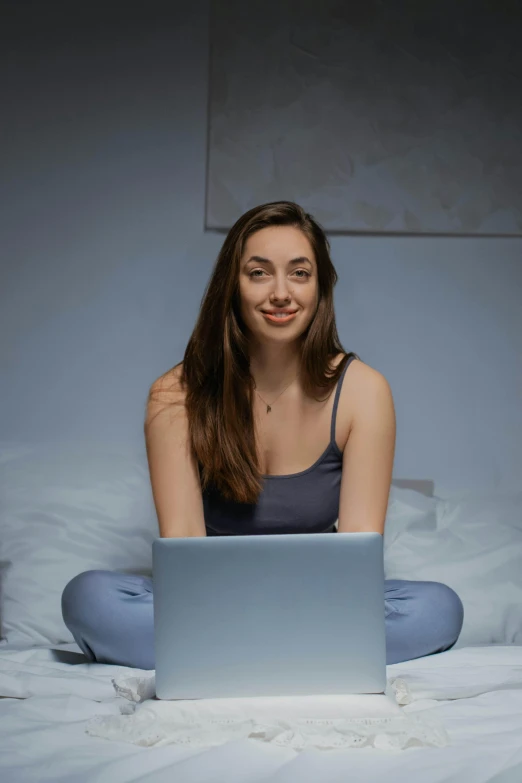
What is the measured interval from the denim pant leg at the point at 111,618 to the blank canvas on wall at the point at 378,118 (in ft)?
4.46

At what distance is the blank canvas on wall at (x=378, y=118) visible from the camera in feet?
9.66

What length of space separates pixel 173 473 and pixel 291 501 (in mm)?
285

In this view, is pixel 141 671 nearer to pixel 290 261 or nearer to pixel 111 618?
pixel 111 618

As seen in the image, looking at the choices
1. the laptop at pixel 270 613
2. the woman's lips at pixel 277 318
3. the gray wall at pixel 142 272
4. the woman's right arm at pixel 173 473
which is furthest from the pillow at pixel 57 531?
the laptop at pixel 270 613

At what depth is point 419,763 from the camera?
1208 mm

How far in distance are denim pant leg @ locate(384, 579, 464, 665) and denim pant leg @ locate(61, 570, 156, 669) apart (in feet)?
1.62

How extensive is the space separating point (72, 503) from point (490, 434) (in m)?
1.26

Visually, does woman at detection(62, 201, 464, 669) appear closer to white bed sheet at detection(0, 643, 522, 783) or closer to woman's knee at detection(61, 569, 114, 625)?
woman's knee at detection(61, 569, 114, 625)

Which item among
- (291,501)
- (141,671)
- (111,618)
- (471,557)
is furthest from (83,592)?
(471,557)

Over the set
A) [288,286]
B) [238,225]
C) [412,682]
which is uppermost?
[238,225]

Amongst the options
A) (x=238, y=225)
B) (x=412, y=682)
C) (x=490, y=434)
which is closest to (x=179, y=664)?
(x=412, y=682)

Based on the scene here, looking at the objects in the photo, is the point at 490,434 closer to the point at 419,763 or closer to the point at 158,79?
the point at 158,79

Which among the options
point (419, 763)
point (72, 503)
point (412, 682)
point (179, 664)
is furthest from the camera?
point (72, 503)

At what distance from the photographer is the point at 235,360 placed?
2.07 metres
